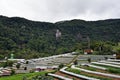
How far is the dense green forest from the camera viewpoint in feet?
338

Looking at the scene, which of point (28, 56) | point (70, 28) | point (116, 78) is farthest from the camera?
point (70, 28)

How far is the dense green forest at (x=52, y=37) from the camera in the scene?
103m

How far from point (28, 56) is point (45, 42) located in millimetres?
27891

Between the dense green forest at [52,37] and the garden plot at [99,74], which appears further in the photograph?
the dense green forest at [52,37]

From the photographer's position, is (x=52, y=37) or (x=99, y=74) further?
(x=52, y=37)

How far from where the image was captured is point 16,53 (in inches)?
4119

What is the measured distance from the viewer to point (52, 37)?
14200cm

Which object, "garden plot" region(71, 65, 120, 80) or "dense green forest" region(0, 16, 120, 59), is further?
"dense green forest" region(0, 16, 120, 59)

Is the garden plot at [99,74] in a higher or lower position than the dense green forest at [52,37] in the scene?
lower

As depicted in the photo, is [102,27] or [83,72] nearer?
[83,72]

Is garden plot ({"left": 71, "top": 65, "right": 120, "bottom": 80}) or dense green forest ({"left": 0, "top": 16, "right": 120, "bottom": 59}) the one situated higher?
dense green forest ({"left": 0, "top": 16, "right": 120, "bottom": 59})

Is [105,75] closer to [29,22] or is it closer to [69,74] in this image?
[69,74]

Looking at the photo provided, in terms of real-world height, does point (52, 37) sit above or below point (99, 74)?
above

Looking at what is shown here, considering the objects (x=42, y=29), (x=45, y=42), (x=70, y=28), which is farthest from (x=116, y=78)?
(x=70, y=28)
